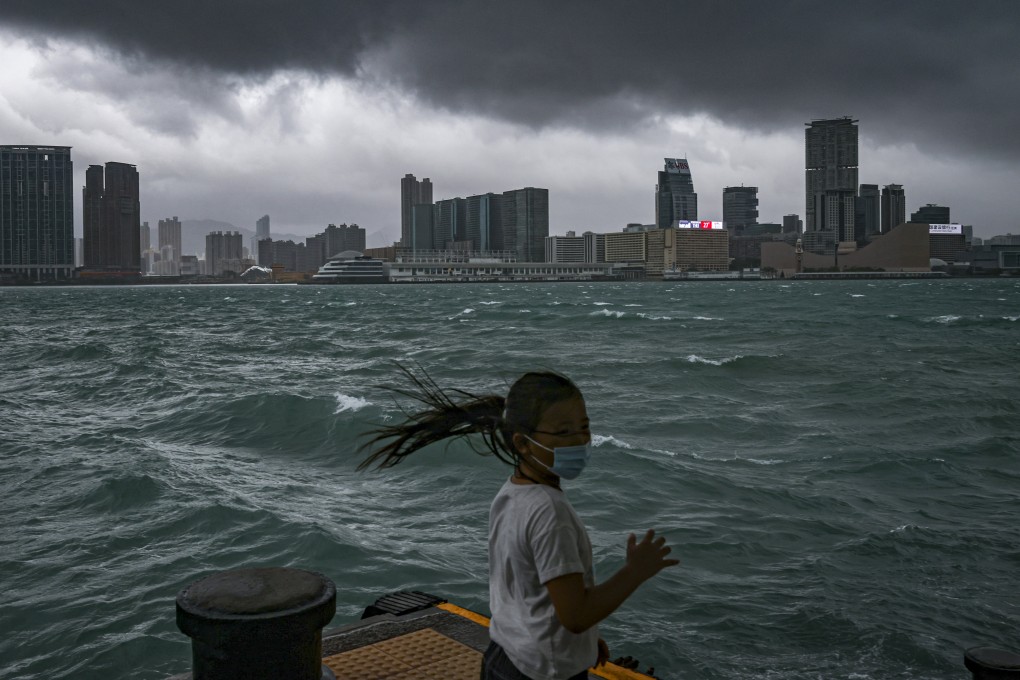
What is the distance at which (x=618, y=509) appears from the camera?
39.0ft

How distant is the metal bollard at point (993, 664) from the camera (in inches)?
171

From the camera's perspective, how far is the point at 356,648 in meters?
5.37

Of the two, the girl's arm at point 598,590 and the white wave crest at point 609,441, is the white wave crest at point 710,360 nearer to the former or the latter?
the white wave crest at point 609,441

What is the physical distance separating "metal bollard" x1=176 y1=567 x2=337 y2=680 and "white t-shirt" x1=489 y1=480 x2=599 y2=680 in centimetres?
135

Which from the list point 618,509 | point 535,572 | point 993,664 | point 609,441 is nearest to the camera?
point 535,572

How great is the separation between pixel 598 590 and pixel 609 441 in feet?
43.8

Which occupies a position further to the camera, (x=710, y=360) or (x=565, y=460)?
(x=710, y=360)

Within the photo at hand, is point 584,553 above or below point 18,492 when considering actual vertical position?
above

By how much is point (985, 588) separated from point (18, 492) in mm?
12366

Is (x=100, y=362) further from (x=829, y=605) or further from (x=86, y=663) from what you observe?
(x=829, y=605)

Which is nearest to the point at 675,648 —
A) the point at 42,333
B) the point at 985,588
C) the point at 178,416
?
the point at 985,588

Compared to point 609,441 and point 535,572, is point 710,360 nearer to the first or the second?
point 609,441

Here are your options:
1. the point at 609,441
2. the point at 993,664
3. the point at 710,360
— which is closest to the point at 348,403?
the point at 609,441

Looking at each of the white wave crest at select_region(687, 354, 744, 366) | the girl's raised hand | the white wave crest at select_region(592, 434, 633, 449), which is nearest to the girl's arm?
the girl's raised hand
